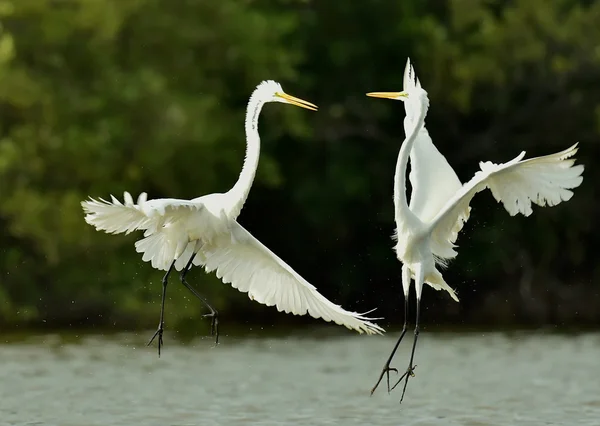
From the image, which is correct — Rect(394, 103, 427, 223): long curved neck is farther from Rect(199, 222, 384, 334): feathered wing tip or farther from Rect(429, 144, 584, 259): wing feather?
Rect(199, 222, 384, 334): feathered wing tip

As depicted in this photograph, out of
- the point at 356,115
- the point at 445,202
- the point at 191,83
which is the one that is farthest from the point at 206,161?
the point at 445,202

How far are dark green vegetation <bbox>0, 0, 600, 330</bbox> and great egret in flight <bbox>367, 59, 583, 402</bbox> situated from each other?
8298 millimetres

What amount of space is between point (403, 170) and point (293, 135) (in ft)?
35.0

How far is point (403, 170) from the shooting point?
444 inches

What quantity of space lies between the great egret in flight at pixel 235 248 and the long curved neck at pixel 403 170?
79cm

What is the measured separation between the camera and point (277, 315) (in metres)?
22.3

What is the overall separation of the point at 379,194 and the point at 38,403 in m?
9.84

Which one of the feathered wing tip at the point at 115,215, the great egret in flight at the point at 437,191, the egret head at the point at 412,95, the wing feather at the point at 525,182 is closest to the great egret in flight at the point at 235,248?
the feathered wing tip at the point at 115,215

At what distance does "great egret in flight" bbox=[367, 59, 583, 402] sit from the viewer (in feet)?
34.8

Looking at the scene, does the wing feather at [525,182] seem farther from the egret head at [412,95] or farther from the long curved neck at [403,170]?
the egret head at [412,95]

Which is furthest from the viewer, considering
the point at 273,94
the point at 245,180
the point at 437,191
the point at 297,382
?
the point at 297,382

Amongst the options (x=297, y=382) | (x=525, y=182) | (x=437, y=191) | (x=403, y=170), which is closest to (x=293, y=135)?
(x=297, y=382)

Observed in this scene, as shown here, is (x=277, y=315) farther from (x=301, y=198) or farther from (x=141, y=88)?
(x=141, y=88)

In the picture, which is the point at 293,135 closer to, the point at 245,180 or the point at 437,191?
the point at 437,191
